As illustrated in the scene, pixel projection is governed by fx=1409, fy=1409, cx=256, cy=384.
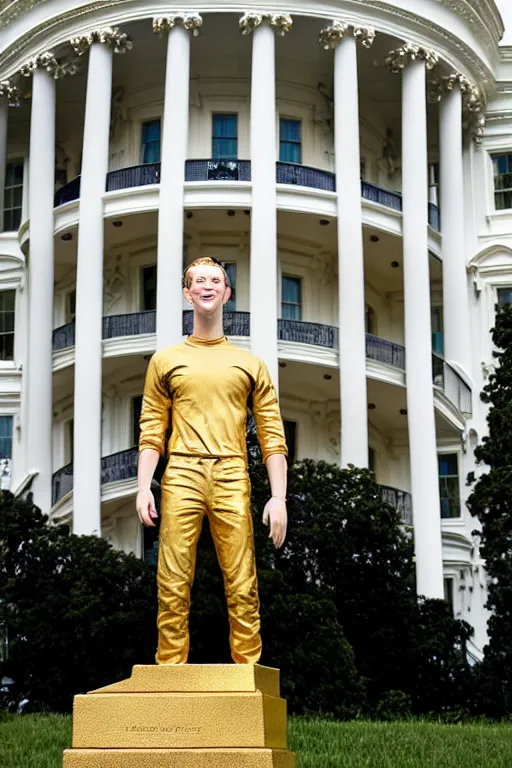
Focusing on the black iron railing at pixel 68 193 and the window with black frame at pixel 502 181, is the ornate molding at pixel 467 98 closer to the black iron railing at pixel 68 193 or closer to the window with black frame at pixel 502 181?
the window with black frame at pixel 502 181

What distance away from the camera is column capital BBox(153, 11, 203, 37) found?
31031 mm

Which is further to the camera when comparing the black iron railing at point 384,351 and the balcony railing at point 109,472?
the black iron railing at point 384,351

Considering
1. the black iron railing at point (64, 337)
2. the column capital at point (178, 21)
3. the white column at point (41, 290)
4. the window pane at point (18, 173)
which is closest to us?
the white column at point (41, 290)

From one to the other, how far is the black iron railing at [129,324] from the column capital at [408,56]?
8.05 metres

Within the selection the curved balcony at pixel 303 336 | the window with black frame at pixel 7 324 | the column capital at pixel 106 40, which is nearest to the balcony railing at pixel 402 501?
the curved balcony at pixel 303 336

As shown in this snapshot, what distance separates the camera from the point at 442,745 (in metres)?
16.3

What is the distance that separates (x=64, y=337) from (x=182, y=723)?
23.0 metres

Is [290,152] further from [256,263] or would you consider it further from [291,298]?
[256,263]

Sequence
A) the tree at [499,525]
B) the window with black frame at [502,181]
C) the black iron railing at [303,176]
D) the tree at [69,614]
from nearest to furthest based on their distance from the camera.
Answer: the tree at [69,614], the tree at [499,525], the black iron railing at [303,176], the window with black frame at [502,181]

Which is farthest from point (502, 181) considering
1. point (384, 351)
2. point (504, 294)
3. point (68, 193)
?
point (68, 193)

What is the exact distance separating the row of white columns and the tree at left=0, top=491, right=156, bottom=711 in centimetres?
519

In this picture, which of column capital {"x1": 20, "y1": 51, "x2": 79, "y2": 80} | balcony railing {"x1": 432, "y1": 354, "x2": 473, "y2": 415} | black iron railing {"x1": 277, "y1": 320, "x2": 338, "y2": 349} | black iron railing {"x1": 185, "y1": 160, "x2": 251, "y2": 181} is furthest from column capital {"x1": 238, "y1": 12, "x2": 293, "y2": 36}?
balcony railing {"x1": 432, "y1": 354, "x2": 473, "y2": 415}

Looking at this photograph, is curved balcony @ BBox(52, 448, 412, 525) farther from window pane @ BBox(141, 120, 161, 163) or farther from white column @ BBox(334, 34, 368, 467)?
window pane @ BBox(141, 120, 161, 163)

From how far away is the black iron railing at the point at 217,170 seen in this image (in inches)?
1228
